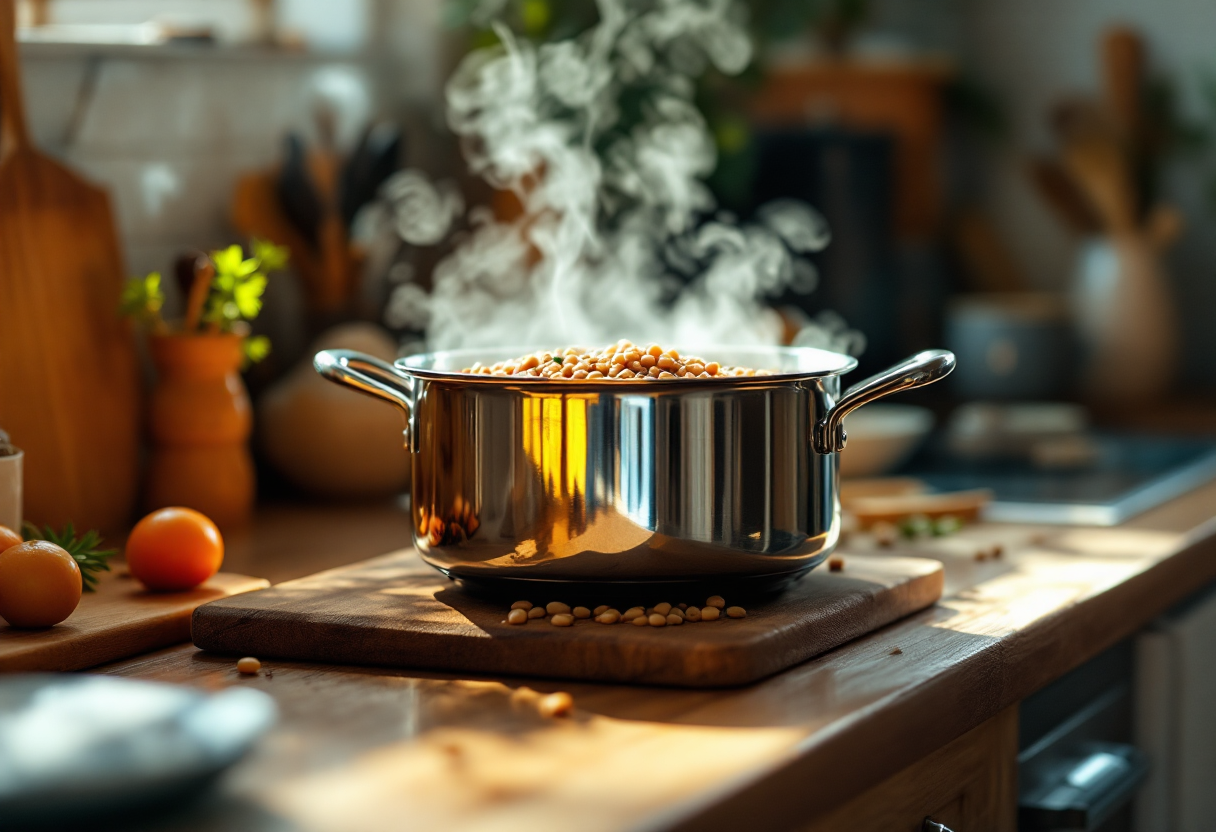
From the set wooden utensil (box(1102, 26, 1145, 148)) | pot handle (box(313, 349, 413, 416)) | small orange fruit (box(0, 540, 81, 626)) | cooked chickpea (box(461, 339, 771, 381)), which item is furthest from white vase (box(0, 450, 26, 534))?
wooden utensil (box(1102, 26, 1145, 148))

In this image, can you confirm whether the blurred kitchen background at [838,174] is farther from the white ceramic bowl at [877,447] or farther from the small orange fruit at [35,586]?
the small orange fruit at [35,586]

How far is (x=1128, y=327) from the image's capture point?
2615 mm

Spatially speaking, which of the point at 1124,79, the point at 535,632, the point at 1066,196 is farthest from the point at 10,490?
the point at 1124,79

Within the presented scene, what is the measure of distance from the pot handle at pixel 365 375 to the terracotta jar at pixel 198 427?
0.41m

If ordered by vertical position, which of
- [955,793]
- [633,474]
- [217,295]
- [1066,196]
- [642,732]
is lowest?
[955,793]

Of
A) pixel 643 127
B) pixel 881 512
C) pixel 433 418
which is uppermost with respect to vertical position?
pixel 643 127

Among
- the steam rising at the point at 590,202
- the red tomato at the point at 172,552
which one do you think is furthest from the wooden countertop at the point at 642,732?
the steam rising at the point at 590,202

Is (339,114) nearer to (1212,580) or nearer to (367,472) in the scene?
(367,472)

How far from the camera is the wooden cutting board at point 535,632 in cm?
91

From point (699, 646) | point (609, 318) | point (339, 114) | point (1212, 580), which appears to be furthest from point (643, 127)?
point (699, 646)

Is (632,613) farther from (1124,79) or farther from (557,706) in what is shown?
(1124,79)

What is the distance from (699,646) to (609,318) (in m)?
1.11

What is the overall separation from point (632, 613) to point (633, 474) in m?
0.10

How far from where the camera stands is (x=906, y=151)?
9.56 ft
